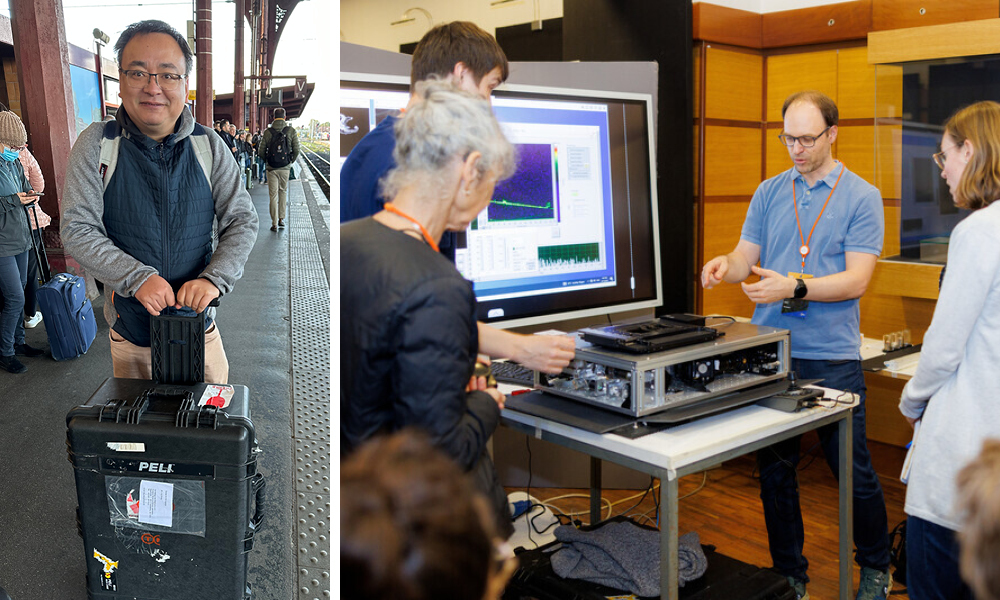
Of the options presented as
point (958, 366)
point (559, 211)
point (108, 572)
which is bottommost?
point (108, 572)

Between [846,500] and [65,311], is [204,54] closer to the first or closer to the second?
[65,311]

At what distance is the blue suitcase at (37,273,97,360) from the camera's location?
89.7 inches

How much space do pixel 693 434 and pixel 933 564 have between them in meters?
0.64

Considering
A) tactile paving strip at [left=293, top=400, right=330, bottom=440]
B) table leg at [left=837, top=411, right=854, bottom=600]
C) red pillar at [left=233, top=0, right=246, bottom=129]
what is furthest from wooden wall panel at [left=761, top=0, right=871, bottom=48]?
tactile paving strip at [left=293, top=400, right=330, bottom=440]

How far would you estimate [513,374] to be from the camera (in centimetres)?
193

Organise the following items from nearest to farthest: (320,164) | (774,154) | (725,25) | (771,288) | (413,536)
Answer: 1. (413,536)
2. (320,164)
3. (771,288)
4. (725,25)
5. (774,154)

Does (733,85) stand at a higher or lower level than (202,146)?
higher

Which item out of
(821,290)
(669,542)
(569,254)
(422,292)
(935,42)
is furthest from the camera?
(935,42)

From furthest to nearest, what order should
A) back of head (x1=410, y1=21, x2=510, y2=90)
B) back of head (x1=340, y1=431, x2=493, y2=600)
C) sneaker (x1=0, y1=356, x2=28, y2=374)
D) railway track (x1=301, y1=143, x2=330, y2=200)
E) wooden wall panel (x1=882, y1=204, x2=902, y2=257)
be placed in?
wooden wall panel (x1=882, y1=204, x2=902, y2=257) < sneaker (x1=0, y1=356, x2=28, y2=374) < back of head (x1=410, y1=21, x2=510, y2=90) < railway track (x1=301, y1=143, x2=330, y2=200) < back of head (x1=340, y1=431, x2=493, y2=600)

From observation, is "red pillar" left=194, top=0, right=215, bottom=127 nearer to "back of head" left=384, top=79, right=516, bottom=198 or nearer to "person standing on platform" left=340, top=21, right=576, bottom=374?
"person standing on platform" left=340, top=21, right=576, bottom=374

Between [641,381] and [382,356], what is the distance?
81cm

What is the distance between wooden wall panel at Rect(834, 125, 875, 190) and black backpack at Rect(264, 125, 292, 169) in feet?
8.05

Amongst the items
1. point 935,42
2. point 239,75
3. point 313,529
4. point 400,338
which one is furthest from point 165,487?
point 935,42

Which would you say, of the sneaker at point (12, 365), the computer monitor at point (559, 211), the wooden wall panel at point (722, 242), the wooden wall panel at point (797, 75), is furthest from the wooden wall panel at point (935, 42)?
the sneaker at point (12, 365)
